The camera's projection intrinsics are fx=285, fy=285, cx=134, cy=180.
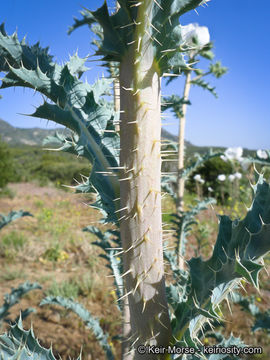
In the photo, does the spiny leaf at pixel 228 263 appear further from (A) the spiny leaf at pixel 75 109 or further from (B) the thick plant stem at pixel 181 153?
(B) the thick plant stem at pixel 181 153

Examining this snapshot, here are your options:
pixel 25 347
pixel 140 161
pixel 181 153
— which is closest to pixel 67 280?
pixel 181 153

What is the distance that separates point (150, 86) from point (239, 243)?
1.50 feet

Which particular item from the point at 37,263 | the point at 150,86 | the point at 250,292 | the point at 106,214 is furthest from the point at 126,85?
the point at 37,263

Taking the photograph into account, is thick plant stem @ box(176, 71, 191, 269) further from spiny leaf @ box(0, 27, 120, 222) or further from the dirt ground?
spiny leaf @ box(0, 27, 120, 222)

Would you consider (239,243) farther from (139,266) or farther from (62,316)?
(62,316)

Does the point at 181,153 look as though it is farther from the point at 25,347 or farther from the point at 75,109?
the point at 25,347

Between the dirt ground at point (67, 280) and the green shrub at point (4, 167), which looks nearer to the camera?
the dirt ground at point (67, 280)

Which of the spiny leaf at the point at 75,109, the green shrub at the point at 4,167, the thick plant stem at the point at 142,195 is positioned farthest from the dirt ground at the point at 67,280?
the green shrub at the point at 4,167

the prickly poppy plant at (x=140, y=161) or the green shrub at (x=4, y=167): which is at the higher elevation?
the prickly poppy plant at (x=140, y=161)

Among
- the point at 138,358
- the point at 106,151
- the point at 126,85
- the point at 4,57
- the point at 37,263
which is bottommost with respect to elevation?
the point at 37,263

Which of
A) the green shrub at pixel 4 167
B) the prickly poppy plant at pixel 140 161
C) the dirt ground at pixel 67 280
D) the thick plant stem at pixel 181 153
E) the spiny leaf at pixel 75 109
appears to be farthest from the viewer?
the green shrub at pixel 4 167

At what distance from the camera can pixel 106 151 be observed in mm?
890

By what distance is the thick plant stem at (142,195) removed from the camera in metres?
0.66

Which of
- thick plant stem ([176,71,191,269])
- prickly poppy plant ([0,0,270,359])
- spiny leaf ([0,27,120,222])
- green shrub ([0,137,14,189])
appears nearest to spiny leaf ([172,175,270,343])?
prickly poppy plant ([0,0,270,359])
